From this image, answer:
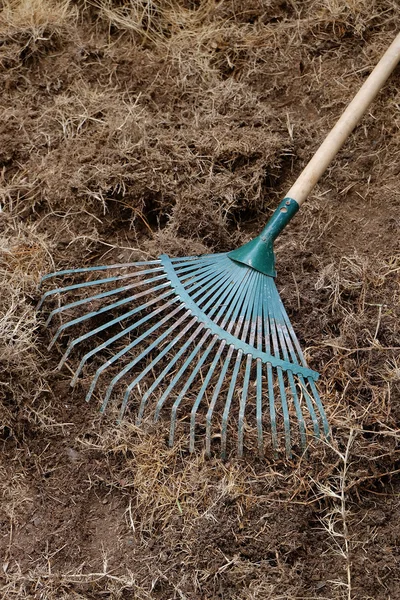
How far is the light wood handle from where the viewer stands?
7.97ft

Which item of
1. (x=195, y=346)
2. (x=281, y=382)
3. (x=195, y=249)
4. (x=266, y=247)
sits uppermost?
(x=266, y=247)

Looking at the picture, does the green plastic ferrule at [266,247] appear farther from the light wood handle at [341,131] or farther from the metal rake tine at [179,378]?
the metal rake tine at [179,378]

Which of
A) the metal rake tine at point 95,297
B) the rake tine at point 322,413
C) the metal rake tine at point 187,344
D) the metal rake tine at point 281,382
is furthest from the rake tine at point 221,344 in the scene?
the rake tine at point 322,413

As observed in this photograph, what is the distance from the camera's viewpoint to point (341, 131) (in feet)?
8.15

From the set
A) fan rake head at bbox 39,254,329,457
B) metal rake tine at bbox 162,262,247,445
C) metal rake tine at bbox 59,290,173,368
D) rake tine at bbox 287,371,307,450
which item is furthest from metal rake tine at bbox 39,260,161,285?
rake tine at bbox 287,371,307,450

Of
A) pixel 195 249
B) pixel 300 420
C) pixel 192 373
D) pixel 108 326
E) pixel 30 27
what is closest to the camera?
pixel 300 420

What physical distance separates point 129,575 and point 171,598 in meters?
0.14

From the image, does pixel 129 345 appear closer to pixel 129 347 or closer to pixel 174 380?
pixel 129 347

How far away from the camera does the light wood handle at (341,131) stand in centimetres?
243

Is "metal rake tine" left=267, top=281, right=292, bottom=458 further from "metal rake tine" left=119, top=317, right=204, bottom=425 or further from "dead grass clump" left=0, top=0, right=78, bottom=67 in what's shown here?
"dead grass clump" left=0, top=0, right=78, bottom=67

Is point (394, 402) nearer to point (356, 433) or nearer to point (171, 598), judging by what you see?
point (356, 433)

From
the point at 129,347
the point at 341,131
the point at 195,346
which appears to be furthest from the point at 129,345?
the point at 341,131

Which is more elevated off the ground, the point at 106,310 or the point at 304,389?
the point at 304,389

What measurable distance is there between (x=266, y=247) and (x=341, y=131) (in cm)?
49
